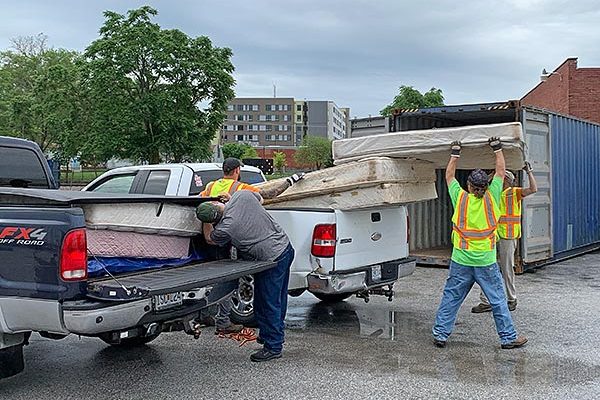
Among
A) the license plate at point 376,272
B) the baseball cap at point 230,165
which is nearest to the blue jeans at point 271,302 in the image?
the baseball cap at point 230,165

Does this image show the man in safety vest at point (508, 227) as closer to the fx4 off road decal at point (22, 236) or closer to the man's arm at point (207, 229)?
the man's arm at point (207, 229)

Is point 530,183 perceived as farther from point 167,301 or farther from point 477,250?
point 167,301

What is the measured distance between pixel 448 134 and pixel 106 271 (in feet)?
12.5

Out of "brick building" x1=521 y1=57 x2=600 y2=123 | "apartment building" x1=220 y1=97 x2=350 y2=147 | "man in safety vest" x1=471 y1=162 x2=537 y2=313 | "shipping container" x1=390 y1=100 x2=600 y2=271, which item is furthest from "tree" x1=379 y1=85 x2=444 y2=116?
"apartment building" x1=220 y1=97 x2=350 y2=147

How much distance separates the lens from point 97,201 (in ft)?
15.7

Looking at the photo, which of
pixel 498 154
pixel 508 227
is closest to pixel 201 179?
pixel 498 154

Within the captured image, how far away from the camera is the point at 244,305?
6.82m

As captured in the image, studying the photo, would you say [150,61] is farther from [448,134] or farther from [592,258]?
[448,134]

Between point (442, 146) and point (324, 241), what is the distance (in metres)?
1.58

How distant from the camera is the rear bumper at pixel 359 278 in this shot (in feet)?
22.4

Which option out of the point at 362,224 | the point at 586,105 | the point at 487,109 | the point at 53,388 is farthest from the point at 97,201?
the point at 586,105

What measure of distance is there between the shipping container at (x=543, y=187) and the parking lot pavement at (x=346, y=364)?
371 cm

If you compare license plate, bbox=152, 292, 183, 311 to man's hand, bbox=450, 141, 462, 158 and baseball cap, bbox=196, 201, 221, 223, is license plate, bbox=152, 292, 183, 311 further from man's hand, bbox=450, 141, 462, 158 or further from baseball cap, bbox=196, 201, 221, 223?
man's hand, bbox=450, 141, 462, 158

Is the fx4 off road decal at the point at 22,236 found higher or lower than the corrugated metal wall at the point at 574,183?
lower
